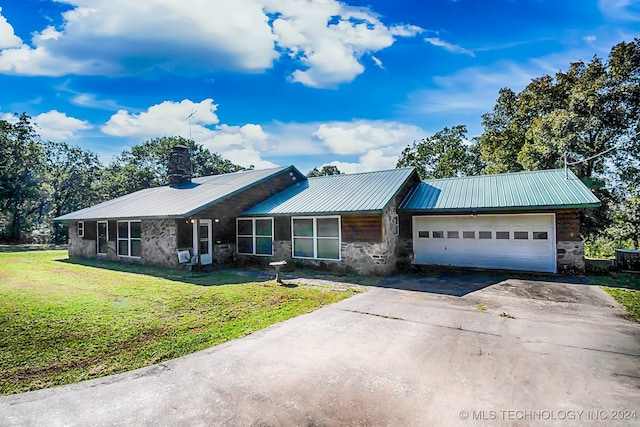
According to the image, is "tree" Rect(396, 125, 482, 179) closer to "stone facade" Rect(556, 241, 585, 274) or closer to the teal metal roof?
the teal metal roof

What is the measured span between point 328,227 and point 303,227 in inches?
45.3

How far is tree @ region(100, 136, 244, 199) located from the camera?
118 ft

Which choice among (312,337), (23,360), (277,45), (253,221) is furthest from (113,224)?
(312,337)

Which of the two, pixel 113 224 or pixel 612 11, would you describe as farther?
pixel 113 224

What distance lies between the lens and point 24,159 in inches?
1126

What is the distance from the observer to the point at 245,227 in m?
14.8

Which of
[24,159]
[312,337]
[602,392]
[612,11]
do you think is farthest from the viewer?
[24,159]

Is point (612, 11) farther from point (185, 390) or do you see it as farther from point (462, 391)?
point (185, 390)

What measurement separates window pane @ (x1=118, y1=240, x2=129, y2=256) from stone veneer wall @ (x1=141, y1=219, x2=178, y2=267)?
1574 mm

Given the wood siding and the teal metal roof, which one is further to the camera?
the wood siding

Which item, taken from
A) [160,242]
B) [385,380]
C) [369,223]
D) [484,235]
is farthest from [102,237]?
[484,235]

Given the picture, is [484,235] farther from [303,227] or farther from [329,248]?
[303,227]

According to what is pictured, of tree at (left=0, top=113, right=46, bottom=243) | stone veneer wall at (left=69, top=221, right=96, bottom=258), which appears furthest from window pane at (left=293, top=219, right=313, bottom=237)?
tree at (left=0, top=113, right=46, bottom=243)

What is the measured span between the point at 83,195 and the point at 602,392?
41329 millimetres
